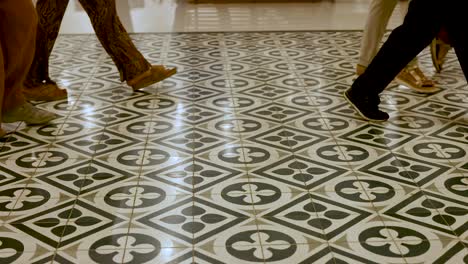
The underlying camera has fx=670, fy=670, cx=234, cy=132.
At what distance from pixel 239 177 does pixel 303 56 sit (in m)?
1.83

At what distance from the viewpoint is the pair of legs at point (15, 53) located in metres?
2.47

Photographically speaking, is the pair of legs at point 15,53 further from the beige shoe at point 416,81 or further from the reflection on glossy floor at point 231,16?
the reflection on glossy floor at point 231,16

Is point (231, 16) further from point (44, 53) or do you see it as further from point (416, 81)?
point (44, 53)

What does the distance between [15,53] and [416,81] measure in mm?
Result: 1845

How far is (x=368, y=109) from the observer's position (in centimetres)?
285

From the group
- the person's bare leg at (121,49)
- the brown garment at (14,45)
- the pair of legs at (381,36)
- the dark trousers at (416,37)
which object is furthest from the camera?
the pair of legs at (381,36)

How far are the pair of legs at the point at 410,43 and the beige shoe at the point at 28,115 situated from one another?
132cm

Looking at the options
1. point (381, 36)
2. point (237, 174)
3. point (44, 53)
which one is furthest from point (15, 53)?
point (381, 36)

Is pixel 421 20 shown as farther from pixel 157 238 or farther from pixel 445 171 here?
pixel 157 238

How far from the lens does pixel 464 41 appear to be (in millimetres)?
2568

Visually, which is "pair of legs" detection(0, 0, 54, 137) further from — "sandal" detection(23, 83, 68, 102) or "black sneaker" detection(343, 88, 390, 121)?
"black sneaker" detection(343, 88, 390, 121)

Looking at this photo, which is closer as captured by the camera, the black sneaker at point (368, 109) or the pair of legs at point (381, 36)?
the black sneaker at point (368, 109)

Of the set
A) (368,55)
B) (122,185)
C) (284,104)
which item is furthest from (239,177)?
(368,55)

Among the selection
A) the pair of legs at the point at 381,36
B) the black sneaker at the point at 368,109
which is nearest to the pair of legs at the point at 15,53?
the black sneaker at the point at 368,109
